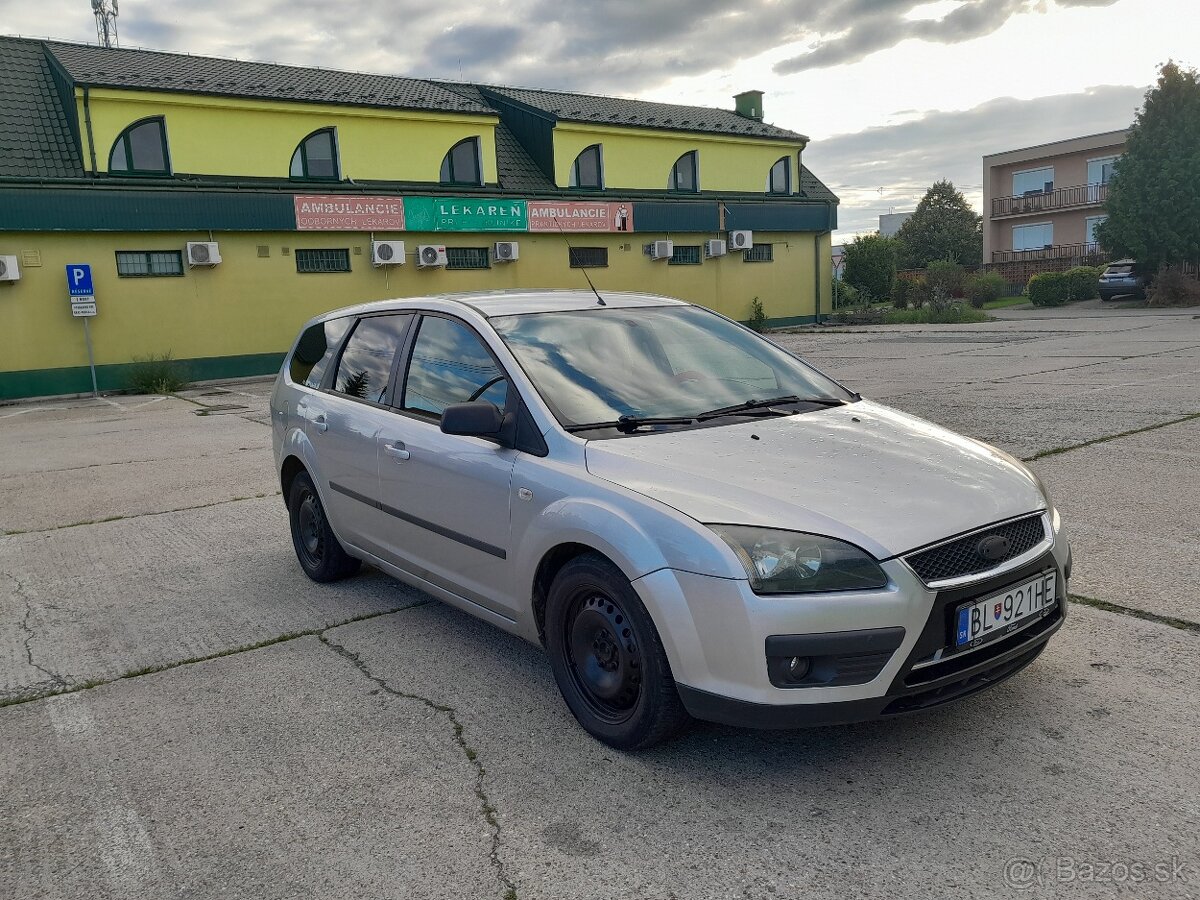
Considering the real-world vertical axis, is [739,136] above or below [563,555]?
above

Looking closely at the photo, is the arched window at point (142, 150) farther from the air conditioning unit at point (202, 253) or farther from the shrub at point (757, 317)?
the shrub at point (757, 317)

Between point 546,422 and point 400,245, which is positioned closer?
point 546,422

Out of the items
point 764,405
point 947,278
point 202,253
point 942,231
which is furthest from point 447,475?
point 942,231

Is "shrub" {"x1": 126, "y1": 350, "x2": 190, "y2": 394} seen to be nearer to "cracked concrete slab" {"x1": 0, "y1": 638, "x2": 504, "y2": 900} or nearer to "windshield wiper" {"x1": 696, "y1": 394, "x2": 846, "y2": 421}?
"cracked concrete slab" {"x1": 0, "y1": 638, "x2": 504, "y2": 900}

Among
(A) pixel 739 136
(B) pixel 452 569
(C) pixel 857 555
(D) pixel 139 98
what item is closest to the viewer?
(C) pixel 857 555

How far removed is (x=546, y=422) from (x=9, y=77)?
22.3m

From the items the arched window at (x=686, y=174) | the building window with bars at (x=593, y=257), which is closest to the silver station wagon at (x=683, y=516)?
the building window with bars at (x=593, y=257)

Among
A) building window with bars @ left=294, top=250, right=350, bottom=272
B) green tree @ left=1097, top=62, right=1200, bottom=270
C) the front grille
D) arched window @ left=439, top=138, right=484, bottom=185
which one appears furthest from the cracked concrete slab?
green tree @ left=1097, top=62, right=1200, bottom=270

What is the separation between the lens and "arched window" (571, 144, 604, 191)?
26.8m

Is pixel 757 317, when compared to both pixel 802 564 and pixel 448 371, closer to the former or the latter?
pixel 448 371

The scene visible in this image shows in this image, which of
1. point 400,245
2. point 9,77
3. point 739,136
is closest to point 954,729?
point 400,245

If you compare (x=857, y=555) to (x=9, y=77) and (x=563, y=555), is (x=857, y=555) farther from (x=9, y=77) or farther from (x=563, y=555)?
(x=9, y=77)

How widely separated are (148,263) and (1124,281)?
31765 mm

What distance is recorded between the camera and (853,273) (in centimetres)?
4528
